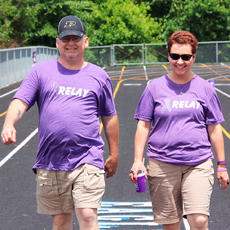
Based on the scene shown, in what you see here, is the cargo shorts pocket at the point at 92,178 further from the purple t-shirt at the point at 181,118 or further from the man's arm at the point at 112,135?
the purple t-shirt at the point at 181,118

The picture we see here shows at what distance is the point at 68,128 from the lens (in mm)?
3922

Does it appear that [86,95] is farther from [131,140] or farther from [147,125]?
[131,140]

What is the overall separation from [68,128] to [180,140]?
3.04 ft

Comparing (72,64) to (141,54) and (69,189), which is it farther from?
(141,54)

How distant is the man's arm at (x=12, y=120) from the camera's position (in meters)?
3.55

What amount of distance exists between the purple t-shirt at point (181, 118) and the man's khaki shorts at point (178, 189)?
0.25ft

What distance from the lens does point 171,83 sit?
4340 millimetres

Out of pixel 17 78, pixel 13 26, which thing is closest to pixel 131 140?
pixel 17 78

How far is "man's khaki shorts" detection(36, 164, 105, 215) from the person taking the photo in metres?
3.96

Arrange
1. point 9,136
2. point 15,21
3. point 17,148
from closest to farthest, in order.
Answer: point 9,136 < point 17,148 < point 15,21

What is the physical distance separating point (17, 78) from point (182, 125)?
25.0 m

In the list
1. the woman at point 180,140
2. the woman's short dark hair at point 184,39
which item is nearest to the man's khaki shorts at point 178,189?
the woman at point 180,140

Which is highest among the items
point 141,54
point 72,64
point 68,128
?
point 72,64

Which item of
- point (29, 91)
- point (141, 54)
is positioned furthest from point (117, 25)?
point (29, 91)
